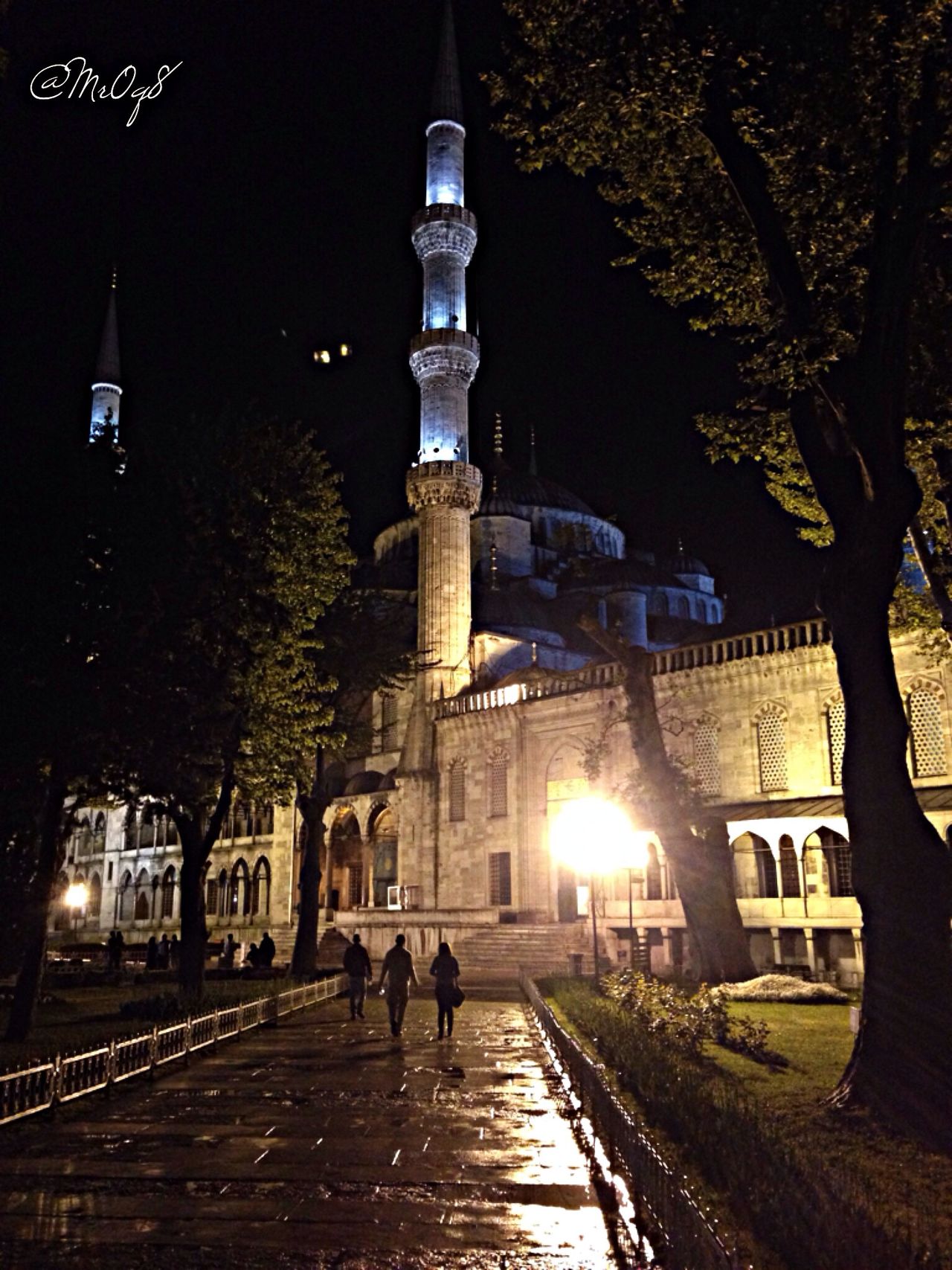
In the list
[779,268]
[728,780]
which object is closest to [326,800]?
[728,780]

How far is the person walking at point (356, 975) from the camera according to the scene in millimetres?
18812

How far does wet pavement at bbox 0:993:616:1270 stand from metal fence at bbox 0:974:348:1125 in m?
0.21

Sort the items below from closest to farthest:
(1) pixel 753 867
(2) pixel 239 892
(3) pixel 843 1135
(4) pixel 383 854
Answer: (3) pixel 843 1135 → (1) pixel 753 867 → (4) pixel 383 854 → (2) pixel 239 892

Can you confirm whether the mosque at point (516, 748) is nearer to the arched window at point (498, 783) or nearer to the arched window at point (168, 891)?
the arched window at point (498, 783)

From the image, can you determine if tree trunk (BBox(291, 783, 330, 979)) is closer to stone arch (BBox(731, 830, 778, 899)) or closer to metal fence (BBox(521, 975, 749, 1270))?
stone arch (BBox(731, 830, 778, 899))

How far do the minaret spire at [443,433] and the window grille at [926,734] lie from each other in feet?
60.0

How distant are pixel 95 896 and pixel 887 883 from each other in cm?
6311

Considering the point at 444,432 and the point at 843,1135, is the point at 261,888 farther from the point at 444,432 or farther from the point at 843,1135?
the point at 843,1135

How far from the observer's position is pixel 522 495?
6022cm

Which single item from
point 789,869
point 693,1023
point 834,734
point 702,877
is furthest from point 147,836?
point 693,1023

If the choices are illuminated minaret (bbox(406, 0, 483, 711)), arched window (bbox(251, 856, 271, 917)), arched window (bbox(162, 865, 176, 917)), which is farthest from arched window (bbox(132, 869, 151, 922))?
illuminated minaret (bbox(406, 0, 483, 711))

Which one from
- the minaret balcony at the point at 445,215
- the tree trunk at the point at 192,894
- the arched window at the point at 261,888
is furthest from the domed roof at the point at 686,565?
the tree trunk at the point at 192,894

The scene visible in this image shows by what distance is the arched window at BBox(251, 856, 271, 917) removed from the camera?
4919cm

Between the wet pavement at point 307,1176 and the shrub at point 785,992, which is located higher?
the shrub at point 785,992
